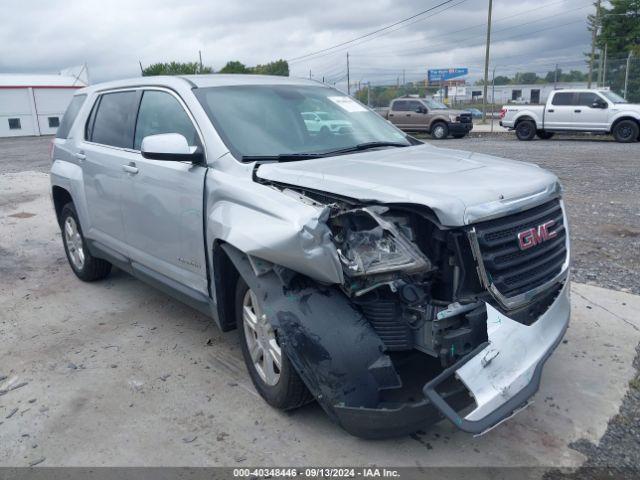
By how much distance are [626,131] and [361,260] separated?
18736 millimetres

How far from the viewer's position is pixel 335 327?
8.98 feet

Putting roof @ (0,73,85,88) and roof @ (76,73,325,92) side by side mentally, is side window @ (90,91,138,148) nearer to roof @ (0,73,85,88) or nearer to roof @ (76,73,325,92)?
roof @ (76,73,325,92)

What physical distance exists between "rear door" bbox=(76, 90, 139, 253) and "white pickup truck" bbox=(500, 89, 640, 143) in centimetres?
1763

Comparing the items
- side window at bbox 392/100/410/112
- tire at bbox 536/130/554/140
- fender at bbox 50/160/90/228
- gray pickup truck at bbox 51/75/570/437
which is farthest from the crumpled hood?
side window at bbox 392/100/410/112

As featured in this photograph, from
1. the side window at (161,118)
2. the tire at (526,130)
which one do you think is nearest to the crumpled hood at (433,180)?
the side window at (161,118)

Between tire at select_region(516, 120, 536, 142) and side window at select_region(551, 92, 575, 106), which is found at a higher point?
side window at select_region(551, 92, 575, 106)

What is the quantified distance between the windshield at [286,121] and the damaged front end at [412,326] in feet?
3.53

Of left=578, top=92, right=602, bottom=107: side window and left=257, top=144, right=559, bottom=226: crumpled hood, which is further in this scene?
left=578, top=92, right=602, bottom=107: side window

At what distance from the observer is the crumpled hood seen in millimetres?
2713

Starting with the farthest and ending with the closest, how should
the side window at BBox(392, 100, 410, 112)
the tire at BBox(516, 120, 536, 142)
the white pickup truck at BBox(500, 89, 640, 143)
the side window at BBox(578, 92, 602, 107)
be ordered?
the side window at BBox(392, 100, 410, 112), the tire at BBox(516, 120, 536, 142), the side window at BBox(578, 92, 602, 107), the white pickup truck at BBox(500, 89, 640, 143)

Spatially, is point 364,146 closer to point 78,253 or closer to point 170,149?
point 170,149

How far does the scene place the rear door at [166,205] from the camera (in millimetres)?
3735

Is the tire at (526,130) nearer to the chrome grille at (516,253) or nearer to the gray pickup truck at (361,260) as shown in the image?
the gray pickup truck at (361,260)

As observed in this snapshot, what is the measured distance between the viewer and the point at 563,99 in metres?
19.8
